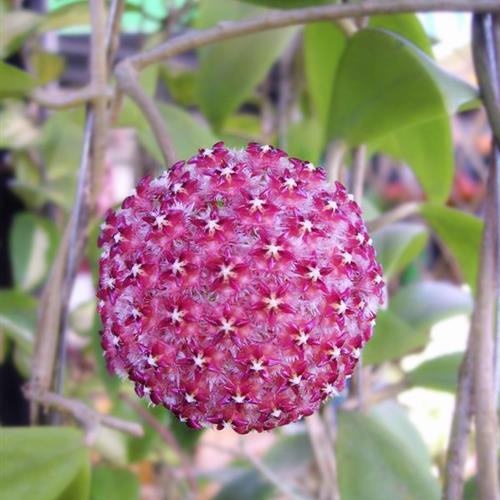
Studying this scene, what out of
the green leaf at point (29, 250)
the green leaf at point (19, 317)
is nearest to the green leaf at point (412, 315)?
the green leaf at point (19, 317)

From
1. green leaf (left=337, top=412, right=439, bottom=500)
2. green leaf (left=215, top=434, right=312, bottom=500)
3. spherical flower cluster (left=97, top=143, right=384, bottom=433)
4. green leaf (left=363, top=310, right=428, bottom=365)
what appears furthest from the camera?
green leaf (left=215, top=434, right=312, bottom=500)

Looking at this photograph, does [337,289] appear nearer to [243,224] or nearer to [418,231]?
[243,224]

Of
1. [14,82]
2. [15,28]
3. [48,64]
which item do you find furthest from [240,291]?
[48,64]

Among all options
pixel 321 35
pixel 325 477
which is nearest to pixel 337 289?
pixel 321 35

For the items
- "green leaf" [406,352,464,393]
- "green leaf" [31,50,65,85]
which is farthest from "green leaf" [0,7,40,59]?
"green leaf" [406,352,464,393]

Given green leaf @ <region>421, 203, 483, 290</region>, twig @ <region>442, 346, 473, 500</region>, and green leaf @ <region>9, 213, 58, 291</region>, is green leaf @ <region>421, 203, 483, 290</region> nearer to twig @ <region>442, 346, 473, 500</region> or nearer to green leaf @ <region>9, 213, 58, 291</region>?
twig @ <region>442, 346, 473, 500</region>

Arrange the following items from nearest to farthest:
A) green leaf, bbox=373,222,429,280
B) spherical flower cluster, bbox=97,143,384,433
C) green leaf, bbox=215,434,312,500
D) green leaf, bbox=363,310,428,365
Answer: spherical flower cluster, bbox=97,143,384,433, green leaf, bbox=363,310,428,365, green leaf, bbox=373,222,429,280, green leaf, bbox=215,434,312,500
